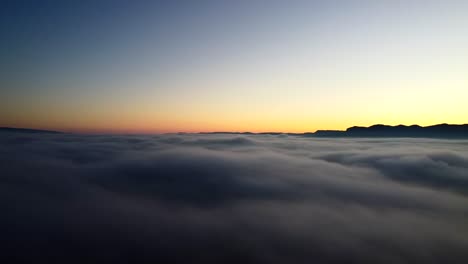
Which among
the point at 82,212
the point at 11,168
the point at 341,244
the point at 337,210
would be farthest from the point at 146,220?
the point at 11,168

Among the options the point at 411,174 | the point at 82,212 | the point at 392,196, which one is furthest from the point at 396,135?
the point at 82,212

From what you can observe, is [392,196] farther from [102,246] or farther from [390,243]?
[102,246]

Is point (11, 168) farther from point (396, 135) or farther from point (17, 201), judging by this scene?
point (396, 135)

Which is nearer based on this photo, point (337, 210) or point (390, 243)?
point (390, 243)

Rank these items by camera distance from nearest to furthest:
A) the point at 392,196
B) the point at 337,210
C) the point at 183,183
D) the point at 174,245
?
the point at 174,245 → the point at 337,210 → the point at 392,196 → the point at 183,183

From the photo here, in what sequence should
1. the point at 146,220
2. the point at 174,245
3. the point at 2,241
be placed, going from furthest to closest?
the point at 146,220, the point at 174,245, the point at 2,241

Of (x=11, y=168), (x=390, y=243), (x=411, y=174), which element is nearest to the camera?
(x=390, y=243)

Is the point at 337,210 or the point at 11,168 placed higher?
the point at 11,168

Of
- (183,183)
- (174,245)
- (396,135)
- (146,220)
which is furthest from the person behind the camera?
(396,135)

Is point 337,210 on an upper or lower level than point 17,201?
lower
